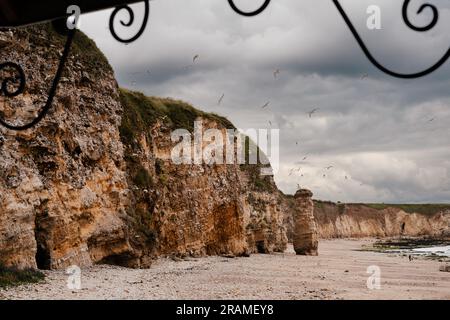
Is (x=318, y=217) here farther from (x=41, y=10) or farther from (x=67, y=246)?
(x=41, y=10)

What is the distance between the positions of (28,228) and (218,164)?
70.0 feet

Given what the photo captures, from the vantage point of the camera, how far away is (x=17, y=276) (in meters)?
13.0

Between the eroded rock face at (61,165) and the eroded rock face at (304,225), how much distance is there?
76.9 ft

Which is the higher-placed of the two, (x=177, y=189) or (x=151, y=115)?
(x=151, y=115)

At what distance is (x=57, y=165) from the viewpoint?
1686 centimetres

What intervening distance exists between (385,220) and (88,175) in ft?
358

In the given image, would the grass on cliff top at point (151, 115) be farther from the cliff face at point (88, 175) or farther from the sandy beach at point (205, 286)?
the sandy beach at point (205, 286)

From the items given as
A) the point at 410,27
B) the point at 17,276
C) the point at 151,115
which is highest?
the point at 151,115

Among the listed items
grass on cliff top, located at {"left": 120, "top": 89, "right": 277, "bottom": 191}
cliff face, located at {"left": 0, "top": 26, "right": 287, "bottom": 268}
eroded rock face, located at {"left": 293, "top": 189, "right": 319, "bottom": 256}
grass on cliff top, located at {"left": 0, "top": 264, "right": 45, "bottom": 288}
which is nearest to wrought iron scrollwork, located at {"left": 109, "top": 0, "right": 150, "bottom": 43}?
grass on cliff top, located at {"left": 0, "top": 264, "right": 45, "bottom": 288}

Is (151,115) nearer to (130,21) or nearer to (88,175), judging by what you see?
(88,175)

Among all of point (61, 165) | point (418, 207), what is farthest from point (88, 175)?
point (418, 207)

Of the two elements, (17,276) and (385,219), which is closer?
(17,276)

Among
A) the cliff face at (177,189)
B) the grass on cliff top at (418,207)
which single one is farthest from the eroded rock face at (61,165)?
the grass on cliff top at (418,207)

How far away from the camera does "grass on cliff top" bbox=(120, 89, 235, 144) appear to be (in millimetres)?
24309
